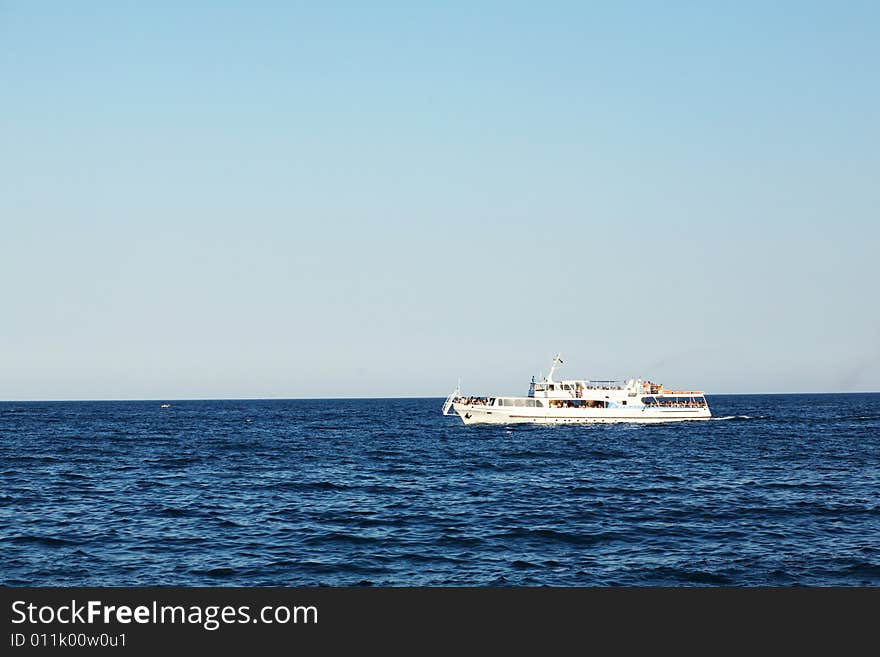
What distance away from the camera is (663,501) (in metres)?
38.6

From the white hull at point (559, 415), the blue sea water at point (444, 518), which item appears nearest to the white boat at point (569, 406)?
the white hull at point (559, 415)

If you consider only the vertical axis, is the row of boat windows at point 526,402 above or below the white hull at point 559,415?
above

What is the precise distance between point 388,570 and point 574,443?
54.7 m

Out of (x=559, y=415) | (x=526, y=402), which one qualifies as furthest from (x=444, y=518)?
(x=526, y=402)

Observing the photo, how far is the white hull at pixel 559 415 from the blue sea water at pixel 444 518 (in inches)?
1300

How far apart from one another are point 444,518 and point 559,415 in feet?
227

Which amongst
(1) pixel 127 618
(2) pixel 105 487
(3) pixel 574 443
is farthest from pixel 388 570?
(3) pixel 574 443

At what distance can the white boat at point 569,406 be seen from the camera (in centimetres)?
10119

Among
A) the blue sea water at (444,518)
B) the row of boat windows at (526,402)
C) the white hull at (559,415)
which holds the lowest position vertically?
the blue sea water at (444,518)

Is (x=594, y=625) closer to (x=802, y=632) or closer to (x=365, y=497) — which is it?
(x=802, y=632)

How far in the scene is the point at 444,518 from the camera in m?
33.6

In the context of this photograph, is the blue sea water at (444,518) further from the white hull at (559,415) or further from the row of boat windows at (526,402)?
the row of boat windows at (526,402)

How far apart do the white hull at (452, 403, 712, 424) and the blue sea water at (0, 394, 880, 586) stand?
33020mm

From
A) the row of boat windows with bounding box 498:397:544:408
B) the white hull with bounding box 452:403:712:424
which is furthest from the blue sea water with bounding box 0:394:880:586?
the row of boat windows with bounding box 498:397:544:408
